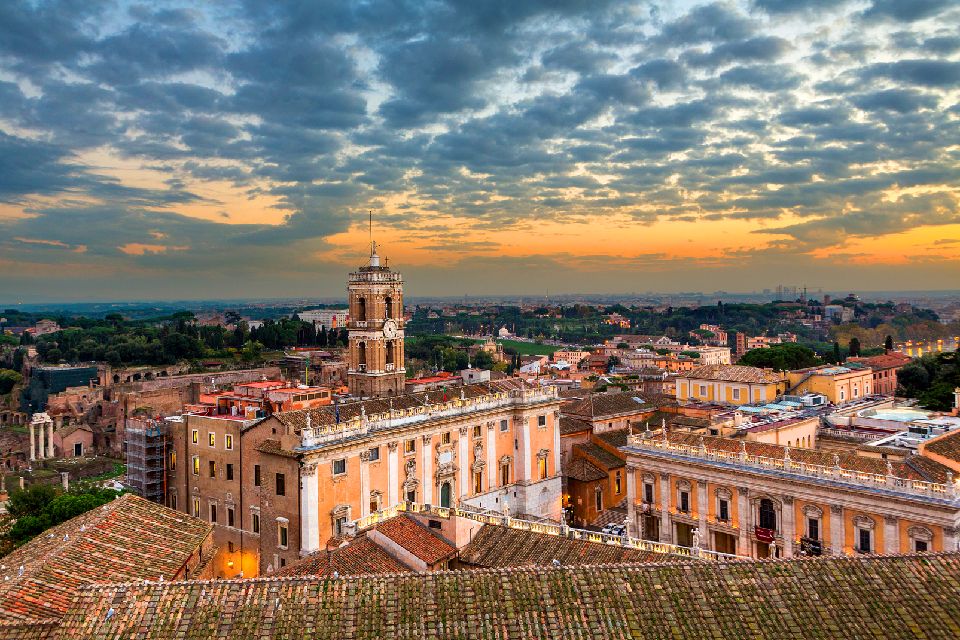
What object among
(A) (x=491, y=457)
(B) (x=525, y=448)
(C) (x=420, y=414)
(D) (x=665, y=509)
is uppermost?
(C) (x=420, y=414)

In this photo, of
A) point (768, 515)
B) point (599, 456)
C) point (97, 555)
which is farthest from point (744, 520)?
point (97, 555)

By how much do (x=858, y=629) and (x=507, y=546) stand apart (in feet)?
41.4

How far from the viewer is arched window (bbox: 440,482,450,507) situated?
38906mm

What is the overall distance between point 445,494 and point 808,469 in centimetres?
1798

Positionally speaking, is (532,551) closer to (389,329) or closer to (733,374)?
(389,329)

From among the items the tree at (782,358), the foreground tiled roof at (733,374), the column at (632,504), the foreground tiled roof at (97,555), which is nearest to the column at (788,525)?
the column at (632,504)

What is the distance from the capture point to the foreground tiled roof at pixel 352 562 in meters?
22.8

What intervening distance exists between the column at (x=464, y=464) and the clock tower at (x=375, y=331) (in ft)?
32.1

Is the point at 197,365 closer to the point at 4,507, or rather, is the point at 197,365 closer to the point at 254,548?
the point at 4,507

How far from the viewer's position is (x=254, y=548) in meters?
34.0

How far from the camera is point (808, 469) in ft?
98.4

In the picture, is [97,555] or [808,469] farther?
[808,469]

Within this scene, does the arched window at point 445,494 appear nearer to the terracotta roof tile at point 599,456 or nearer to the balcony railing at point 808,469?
the balcony railing at point 808,469

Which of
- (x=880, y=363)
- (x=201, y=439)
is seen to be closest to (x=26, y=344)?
(x=201, y=439)
